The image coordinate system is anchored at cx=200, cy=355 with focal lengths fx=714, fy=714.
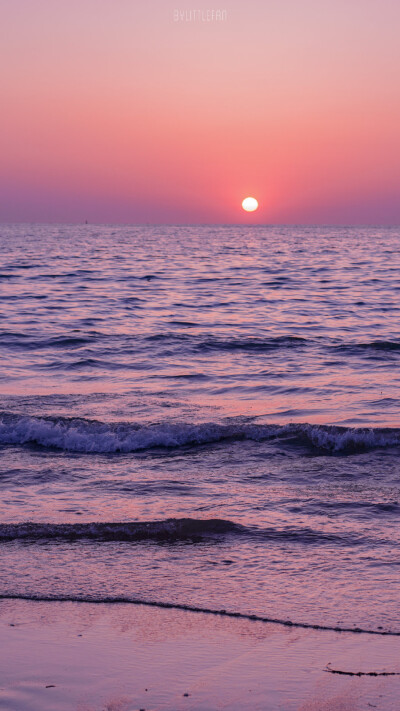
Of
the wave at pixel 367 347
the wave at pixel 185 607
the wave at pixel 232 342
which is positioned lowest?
the wave at pixel 185 607

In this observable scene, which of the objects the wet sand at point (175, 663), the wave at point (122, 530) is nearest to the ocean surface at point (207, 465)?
the wave at point (122, 530)

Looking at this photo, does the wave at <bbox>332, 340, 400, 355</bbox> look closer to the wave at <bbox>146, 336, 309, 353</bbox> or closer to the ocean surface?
the ocean surface

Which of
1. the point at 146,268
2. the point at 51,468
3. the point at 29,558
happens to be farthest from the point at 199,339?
the point at 146,268

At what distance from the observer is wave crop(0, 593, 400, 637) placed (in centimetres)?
459

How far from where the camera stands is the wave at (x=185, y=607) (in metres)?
4.59

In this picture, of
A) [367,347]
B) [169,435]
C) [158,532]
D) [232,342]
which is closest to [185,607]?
[158,532]

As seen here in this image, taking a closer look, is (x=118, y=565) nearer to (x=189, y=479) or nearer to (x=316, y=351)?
(x=189, y=479)

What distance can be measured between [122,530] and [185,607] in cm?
153

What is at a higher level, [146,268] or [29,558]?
[146,268]

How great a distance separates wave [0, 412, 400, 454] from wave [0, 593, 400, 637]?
4455 millimetres

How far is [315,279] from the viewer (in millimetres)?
34750

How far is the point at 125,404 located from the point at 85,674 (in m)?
7.72

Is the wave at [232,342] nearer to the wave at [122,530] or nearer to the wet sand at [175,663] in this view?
the wave at [122,530]

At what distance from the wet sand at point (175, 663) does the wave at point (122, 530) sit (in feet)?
4.20
